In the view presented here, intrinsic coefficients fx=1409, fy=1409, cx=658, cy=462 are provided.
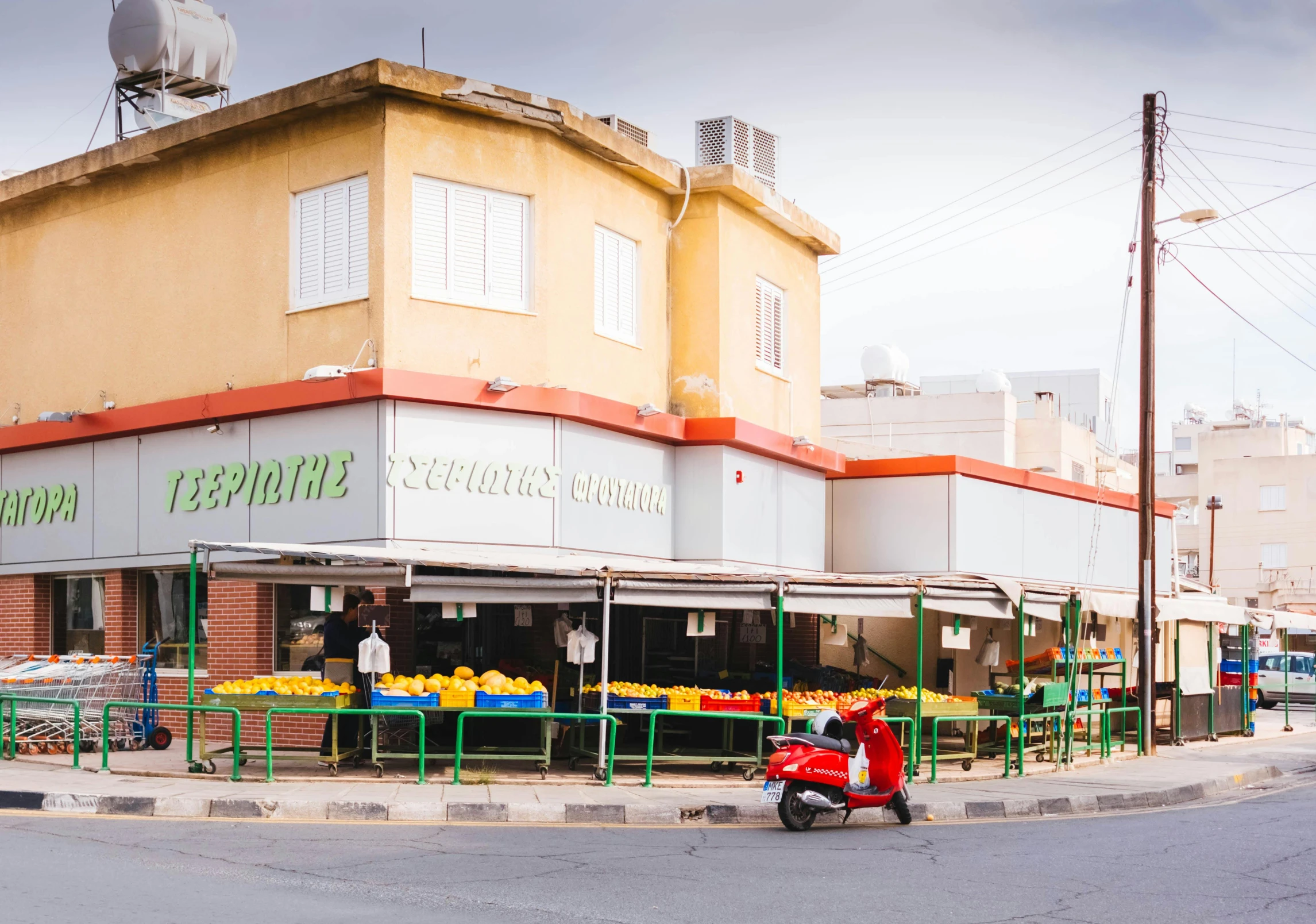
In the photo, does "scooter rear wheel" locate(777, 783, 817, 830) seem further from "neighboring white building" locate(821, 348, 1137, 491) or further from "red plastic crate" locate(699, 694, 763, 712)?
"neighboring white building" locate(821, 348, 1137, 491)

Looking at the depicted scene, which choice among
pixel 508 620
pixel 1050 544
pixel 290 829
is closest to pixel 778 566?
pixel 508 620

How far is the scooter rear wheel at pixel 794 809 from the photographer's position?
43.1 feet

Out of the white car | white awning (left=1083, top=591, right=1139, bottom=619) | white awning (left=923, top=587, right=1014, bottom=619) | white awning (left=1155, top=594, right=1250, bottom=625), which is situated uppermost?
white awning (left=923, top=587, right=1014, bottom=619)

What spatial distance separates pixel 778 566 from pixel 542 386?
18.7 feet

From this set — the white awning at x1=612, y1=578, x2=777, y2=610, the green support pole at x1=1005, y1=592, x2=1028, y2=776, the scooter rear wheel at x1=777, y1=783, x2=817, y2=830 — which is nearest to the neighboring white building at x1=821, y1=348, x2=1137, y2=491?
the green support pole at x1=1005, y1=592, x2=1028, y2=776

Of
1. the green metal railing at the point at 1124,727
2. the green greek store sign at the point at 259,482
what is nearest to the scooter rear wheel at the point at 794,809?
the green greek store sign at the point at 259,482

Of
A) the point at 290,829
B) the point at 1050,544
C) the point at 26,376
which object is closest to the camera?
the point at 290,829

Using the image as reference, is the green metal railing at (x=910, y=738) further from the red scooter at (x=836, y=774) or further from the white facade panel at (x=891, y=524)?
the white facade panel at (x=891, y=524)

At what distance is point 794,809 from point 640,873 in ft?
10.3

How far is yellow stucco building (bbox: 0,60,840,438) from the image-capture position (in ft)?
58.2

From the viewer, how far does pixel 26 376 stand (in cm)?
2161

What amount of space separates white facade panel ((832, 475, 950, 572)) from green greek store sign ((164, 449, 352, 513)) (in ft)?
32.7

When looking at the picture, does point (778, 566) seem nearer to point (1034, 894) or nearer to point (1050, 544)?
point (1050, 544)

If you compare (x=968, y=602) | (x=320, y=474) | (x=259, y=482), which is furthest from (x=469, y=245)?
(x=968, y=602)
